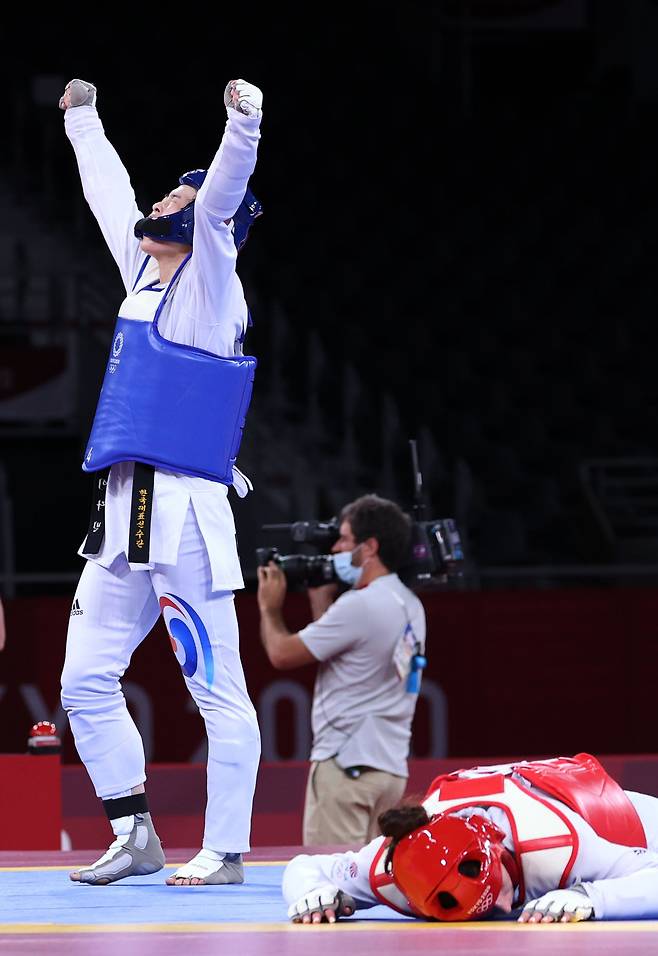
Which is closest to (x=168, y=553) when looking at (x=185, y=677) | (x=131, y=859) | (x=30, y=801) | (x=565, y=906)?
(x=185, y=677)

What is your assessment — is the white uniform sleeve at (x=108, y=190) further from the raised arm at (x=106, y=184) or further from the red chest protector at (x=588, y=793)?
the red chest protector at (x=588, y=793)

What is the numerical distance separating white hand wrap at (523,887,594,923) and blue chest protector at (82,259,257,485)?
4.67 ft

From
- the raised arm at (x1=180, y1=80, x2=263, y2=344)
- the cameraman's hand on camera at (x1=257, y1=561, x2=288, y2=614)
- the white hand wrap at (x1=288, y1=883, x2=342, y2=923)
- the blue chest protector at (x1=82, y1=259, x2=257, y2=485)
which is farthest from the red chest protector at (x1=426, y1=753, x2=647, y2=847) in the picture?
the cameraman's hand on camera at (x1=257, y1=561, x2=288, y2=614)

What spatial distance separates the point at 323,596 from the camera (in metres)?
6.65

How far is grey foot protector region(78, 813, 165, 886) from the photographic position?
4254 millimetres

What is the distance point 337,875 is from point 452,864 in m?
0.38

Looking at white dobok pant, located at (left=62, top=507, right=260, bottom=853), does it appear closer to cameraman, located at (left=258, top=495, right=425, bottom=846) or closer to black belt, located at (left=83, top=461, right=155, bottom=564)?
black belt, located at (left=83, top=461, right=155, bottom=564)

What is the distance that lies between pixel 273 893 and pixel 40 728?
1962 millimetres

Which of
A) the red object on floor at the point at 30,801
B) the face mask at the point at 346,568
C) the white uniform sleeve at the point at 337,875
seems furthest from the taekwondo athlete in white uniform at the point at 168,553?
the face mask at the point at 346,568

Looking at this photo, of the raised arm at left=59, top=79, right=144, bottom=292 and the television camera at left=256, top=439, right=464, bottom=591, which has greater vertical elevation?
the raised arm at left=59, top=79, right=144, bottom=292

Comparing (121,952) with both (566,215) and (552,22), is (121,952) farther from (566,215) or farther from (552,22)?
(552,22)

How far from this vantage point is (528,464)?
1320 cm

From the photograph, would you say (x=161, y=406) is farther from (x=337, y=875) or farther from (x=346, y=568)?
(x=346, y=568)

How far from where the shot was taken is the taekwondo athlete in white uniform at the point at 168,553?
14.1 ft
